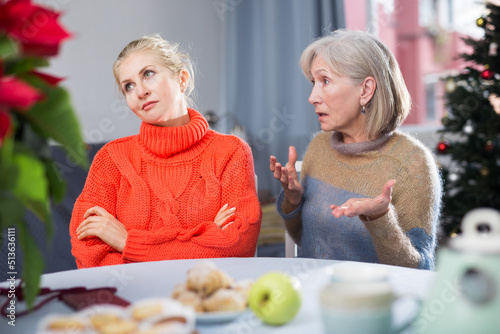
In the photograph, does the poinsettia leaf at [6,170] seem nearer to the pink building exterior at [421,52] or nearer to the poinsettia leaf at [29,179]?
the poinsettia leaf at [29,179]

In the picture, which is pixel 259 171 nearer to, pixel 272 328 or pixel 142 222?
pixel 142 222

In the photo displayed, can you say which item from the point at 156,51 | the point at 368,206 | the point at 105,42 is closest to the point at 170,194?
the point at 156,51

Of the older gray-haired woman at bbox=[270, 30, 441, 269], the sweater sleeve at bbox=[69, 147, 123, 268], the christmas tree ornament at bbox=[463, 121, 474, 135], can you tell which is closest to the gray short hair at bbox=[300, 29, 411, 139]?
the older gray-haired woman at bbox=[270, 30, 441, 269]

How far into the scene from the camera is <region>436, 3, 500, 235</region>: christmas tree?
247cm

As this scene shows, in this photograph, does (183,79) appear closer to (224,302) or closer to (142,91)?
(142,91)

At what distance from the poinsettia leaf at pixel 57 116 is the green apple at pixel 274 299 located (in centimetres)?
29

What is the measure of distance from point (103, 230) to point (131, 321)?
2.43ft

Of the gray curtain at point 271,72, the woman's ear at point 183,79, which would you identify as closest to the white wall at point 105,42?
the gray curtain at point 271,72

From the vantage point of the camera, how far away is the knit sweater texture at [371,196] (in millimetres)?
1323

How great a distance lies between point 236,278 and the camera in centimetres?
95

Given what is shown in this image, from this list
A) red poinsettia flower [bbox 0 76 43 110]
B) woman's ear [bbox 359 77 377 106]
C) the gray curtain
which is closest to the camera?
red poinsettia flower [bbox 0 76 43 110]

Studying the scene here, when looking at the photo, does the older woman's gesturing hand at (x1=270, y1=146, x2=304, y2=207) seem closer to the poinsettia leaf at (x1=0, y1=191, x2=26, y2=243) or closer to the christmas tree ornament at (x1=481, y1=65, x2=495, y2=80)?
the poinsettia leaf at (x1=0, y1=191, x2=26, y2=243)

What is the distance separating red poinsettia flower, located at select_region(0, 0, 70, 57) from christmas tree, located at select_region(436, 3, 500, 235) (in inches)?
90.8

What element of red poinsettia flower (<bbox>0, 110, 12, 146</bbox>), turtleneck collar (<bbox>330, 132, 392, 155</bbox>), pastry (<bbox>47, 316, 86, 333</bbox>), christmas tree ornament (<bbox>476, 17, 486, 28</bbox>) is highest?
christmas tree ornament (<bbox>476, 17, 486, 28</bbox>)
